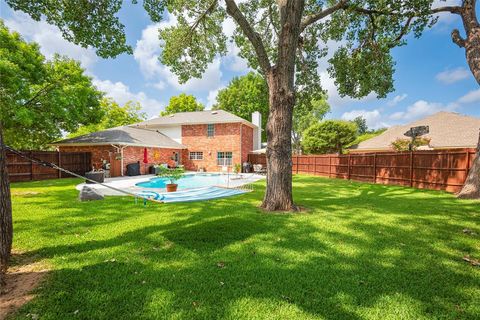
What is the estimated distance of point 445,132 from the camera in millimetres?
18484

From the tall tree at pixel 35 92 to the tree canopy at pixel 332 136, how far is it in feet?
83.5

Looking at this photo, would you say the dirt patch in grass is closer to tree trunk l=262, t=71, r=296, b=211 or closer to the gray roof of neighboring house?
tree trunk l=262, t=71, r=296, b=211

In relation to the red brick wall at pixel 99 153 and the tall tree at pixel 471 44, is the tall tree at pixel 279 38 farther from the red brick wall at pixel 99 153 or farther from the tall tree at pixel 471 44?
the red brick wall at pixel 99 153

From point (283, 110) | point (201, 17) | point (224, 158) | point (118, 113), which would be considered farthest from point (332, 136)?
point (118, 113)

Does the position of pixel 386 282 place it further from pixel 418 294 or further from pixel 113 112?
pixel 113 112

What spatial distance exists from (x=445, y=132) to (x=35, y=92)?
30.6 m

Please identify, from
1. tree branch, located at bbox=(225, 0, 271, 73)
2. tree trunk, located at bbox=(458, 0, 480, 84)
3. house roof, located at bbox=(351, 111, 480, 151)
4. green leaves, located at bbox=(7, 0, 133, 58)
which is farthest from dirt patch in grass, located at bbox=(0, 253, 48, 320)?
house roof, located at bbox=(351, 111, 480, 151)

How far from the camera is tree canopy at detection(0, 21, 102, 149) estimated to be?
1312cm

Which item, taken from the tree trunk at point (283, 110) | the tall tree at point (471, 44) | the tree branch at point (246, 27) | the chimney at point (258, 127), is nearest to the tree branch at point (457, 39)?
the tall tree at point (471, 44)

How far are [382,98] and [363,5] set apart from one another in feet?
14.2

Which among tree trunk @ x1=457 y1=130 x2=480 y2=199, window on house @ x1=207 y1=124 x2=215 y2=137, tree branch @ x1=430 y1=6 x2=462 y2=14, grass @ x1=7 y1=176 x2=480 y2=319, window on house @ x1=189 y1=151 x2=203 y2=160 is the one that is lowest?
grass @ x1=7 y1=176 x2=480 y2=319

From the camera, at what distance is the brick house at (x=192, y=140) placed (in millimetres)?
18625

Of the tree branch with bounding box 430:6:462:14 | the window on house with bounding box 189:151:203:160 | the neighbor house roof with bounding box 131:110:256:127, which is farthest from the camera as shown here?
the window on house with bounding box 189:151:203:160

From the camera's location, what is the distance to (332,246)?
150 inches
